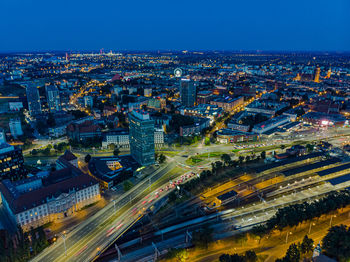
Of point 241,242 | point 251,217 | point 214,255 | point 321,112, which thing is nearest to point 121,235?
point 214,255

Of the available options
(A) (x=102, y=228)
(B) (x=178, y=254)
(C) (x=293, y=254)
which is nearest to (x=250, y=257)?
(C) (x=293, y=254)

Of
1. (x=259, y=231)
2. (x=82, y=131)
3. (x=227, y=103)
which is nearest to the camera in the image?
(x=259, y=231)

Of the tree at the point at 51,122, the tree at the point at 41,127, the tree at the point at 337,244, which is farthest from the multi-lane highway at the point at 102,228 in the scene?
the tree at the point at 51,122

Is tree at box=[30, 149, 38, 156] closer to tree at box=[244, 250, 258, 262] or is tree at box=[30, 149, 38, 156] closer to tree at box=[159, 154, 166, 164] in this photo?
tree at box=[159, 154, 166, 164]

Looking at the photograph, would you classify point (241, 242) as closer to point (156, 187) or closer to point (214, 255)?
point (214, 255)

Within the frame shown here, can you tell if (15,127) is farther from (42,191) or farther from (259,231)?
(259,231)

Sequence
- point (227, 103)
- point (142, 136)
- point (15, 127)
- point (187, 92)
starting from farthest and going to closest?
1. point (187, 92)
2. point (227, 103)
3. point (15, 127)
4. point (142, 136)

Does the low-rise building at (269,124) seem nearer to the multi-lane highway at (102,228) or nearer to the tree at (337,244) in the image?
the multi-lane highway at (102,228)

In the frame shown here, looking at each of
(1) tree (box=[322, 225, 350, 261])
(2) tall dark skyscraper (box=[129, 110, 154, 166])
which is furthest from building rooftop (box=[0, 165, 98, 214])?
(1) tree (box=[322, 225, 350, 261])
